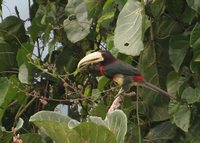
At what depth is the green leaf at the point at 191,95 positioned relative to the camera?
154 cm

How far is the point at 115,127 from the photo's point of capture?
116cm

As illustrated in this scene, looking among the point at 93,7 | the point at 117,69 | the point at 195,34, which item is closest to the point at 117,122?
the point at 117,69

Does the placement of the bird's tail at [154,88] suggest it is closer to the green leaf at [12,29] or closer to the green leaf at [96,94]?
the green leaf at [96,94]

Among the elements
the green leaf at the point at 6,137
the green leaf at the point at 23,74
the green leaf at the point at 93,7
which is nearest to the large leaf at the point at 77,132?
the green leaf at the point at 6,137

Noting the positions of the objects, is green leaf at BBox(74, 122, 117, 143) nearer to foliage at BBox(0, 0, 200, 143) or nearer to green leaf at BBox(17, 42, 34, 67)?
foliage at BBox(0, 0, 200, 143)

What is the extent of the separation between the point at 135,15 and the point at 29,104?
68 cm

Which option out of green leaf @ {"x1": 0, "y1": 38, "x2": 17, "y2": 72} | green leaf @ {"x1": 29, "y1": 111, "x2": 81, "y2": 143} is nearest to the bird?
green leaf @ {"x1": 29, "y1": 111, "x2": 81, "y2": 143}

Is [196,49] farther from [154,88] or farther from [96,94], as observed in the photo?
[96,94]

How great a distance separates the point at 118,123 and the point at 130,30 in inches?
18.3

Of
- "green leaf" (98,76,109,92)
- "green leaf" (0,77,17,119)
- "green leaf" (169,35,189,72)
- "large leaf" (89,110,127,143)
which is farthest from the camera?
"green leaf" (0,77,17,119)

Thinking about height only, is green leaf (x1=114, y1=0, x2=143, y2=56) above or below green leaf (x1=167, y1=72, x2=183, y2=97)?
above

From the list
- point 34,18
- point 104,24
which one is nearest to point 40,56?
point 34,18

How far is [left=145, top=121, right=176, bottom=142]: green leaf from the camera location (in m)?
1.64

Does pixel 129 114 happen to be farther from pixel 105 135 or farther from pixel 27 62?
pixel 105 135
